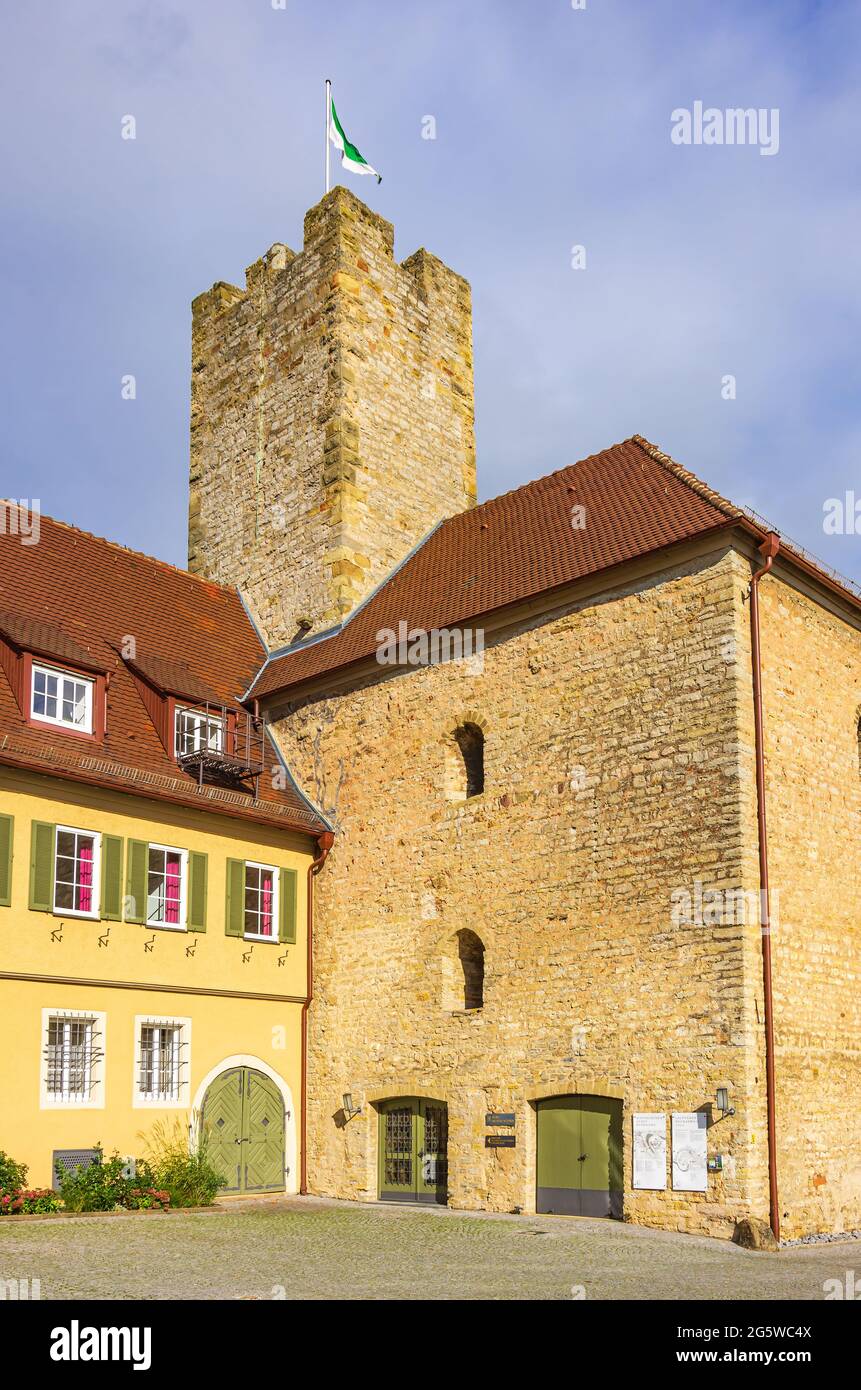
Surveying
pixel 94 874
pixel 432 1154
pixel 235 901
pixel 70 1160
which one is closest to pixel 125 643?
pixel 235 901

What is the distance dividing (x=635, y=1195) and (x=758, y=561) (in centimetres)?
732

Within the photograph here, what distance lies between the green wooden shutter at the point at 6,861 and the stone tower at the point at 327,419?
23.6ft

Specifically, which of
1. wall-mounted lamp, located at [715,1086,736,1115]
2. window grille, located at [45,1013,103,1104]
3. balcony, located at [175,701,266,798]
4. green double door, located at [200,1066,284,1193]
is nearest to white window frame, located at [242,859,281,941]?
balcony, located at [175,701,266,798]

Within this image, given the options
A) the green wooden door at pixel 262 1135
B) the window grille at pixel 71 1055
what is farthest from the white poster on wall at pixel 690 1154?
the window grille at pixel 71 1055

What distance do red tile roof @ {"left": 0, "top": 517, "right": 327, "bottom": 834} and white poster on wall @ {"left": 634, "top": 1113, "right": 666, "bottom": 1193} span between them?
22.2 ft

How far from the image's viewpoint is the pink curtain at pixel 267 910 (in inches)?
778

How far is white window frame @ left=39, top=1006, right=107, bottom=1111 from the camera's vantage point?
16.3 meters

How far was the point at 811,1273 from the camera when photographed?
1236 cm

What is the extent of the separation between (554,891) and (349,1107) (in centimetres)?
449

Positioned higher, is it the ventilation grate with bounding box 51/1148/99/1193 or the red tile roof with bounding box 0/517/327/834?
the red tile roof with bounding box 0/517/327/834

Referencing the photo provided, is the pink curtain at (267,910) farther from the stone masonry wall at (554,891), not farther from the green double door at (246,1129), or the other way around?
the green double door at (246,1129)

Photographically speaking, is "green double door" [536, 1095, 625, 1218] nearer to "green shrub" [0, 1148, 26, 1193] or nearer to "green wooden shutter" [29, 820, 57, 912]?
"green shrub" [0, 1148, 26, 1193]

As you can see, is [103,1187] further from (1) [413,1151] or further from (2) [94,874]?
(1) [413,1151]
